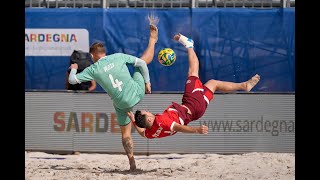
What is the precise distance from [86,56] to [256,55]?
3.24 metres

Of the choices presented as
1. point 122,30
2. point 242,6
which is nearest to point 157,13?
point 122,30

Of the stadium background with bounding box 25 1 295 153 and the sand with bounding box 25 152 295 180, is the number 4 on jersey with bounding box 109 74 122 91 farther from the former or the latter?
the stadium background with bounding box 25 1 295 153

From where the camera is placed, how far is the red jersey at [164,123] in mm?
8961

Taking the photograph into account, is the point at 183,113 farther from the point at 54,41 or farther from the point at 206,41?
the point at 54,41

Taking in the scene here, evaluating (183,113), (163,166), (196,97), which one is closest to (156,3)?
(163,166)

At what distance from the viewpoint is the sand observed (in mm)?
9453

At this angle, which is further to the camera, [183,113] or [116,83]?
[116,83]

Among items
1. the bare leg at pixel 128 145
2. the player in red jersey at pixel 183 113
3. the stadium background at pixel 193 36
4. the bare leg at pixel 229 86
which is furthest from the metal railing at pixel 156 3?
the bare leg at pixel 229 86

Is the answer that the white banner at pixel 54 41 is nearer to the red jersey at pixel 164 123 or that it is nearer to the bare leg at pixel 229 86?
the bare leg at pixel 229 86

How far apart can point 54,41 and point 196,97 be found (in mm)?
5318

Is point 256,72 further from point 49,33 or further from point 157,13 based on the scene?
point 49,33

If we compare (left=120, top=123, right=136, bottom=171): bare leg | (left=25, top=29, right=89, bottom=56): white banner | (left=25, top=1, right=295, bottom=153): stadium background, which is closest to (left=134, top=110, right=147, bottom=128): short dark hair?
(left=120, top=123, right=136, bottom=171): bare leg

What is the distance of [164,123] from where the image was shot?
8.96 meters

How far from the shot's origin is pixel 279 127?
1171cm
